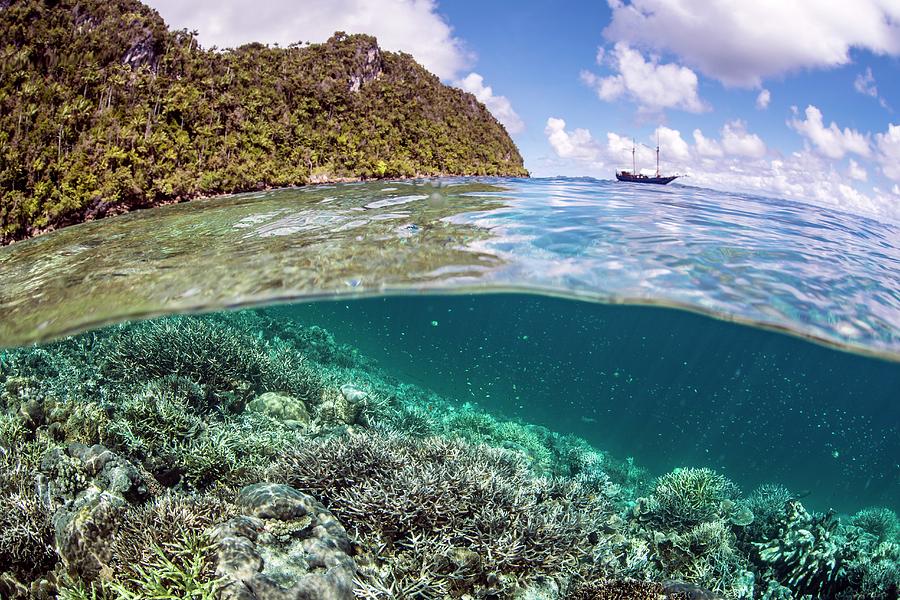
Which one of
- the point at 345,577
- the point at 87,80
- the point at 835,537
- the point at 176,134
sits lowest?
the point at 835,537

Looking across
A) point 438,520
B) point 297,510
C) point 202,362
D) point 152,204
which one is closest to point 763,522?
point 438,520

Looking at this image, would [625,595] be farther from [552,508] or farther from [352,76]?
[352,76]

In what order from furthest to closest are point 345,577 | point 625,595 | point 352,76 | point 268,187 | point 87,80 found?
1. point 352,76
2. point 268,187
3. point 87,80
4. point 625,595
5. point 345,577

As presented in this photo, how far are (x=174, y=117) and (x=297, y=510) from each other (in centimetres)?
1652

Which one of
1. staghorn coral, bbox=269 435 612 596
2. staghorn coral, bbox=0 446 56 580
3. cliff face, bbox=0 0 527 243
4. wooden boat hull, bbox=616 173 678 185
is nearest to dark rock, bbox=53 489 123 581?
staghorn coral, bbox=0 446 56 580

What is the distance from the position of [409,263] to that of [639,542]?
6.06m

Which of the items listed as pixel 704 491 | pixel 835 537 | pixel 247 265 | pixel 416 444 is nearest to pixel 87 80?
pixel 247 265

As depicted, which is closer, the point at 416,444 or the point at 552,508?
the point at 552,508

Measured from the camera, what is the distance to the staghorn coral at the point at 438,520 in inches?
195

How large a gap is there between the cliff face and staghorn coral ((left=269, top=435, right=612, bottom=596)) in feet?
34.7

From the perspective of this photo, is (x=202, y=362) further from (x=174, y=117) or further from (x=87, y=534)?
(x=174, y=117)

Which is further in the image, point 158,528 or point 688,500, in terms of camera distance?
point 688,500

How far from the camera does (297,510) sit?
486 centimetres

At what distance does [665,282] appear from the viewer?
9070 mm
